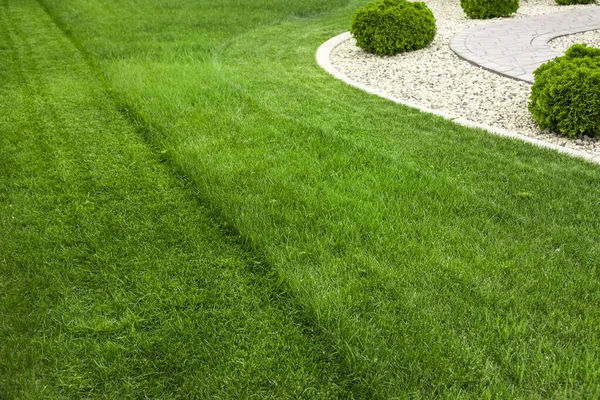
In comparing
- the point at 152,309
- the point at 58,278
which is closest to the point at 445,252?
the point at 152,309

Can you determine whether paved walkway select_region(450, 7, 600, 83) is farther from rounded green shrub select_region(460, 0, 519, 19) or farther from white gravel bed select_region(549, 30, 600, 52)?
rounded green shrub select_region(460, 0, 519, 19)

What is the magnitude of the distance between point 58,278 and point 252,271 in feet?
3.63

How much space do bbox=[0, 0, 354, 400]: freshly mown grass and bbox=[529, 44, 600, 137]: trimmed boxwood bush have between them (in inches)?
132

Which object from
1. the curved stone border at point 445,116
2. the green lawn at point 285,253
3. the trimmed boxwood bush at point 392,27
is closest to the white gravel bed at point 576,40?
the trimmed boxwood bush at point 392,27

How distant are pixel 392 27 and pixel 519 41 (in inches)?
89.4

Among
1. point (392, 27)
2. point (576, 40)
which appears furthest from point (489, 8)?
point (392, 27)

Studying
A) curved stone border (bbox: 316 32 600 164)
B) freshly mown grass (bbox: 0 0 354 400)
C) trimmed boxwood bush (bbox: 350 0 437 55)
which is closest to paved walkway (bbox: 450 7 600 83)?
trimmed boxwood bush (bbox: 350 0 437 55)

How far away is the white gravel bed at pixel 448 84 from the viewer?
5355mm

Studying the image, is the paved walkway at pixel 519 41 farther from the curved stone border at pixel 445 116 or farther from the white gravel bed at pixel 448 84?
the curved stone border at pixel 445 116

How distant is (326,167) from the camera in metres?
4.27

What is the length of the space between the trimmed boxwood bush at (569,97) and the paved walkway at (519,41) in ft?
5.01

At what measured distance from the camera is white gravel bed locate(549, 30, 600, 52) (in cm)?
844

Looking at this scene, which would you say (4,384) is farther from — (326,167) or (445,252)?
(326,167)

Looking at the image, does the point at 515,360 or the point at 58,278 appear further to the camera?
the point at 58,278
